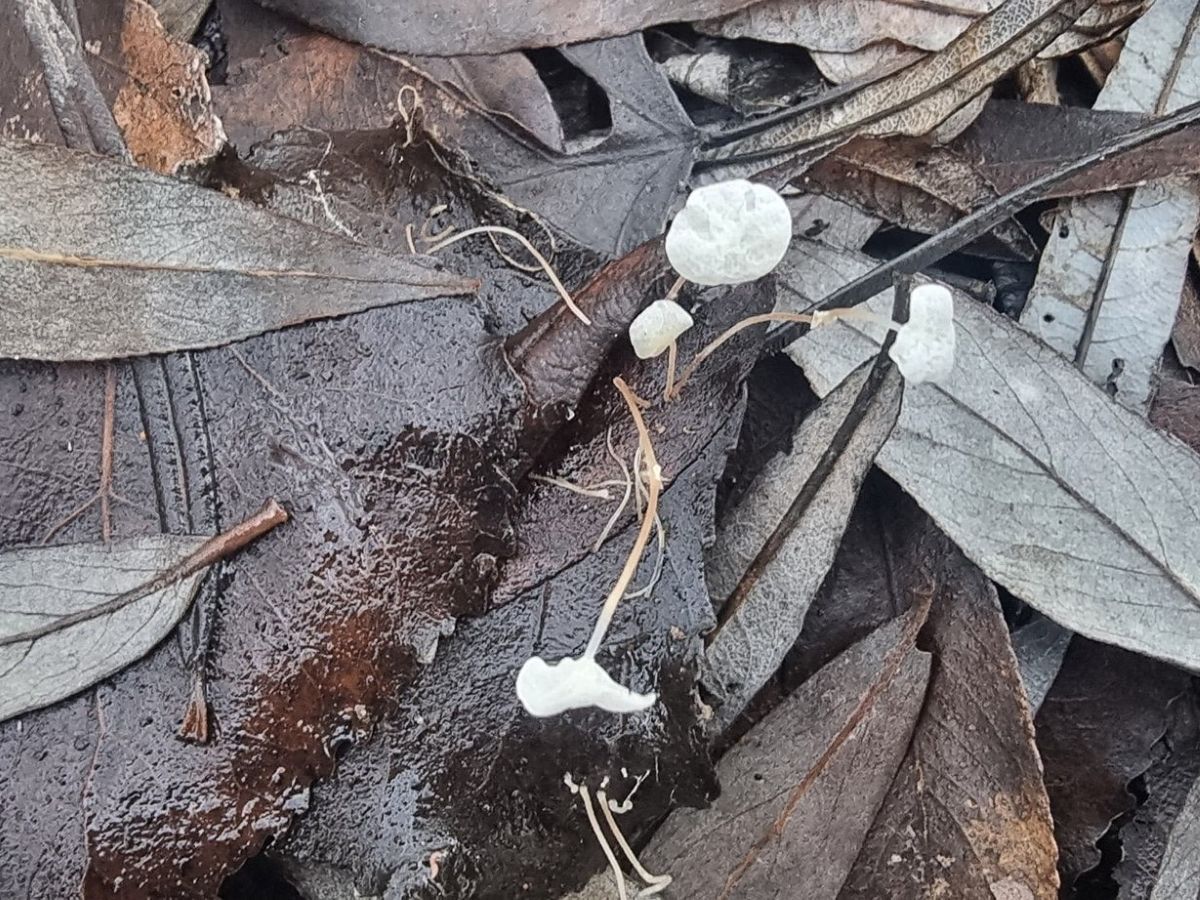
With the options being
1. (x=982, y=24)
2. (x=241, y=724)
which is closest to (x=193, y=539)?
(x=241, y=724)

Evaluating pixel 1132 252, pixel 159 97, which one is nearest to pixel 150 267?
pixel 159 97

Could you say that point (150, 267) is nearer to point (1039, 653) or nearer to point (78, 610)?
point (78, 610)

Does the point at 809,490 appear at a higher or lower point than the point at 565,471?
lower

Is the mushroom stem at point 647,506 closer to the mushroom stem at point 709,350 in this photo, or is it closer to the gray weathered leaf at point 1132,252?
the mushroom stem at point 709,350

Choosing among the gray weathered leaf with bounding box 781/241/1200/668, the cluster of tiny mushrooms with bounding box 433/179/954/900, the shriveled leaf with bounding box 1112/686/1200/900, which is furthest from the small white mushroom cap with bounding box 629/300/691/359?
the shriveled leaf with bounding box 1112/686/1200/900

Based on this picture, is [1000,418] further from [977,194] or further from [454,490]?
[454,490]

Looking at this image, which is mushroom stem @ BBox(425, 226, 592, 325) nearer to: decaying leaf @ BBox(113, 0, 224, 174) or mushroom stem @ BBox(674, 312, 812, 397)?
mushroom stem @ BBox(674, 312, 812, 397)
